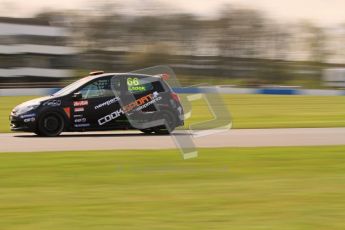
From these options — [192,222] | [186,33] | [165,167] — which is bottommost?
[186,33]

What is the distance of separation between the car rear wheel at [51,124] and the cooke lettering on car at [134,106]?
869 millimetres

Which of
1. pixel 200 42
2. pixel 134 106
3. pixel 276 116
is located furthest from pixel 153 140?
pixel 200 42

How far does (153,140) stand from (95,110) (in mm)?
1700

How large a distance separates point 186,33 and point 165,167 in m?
72.4

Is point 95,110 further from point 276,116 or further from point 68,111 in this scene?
point 276,116

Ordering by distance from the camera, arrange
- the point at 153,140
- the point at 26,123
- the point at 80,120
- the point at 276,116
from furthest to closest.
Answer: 1. the point at 276,116
2. the point at 80,120
3. the point at 26,123
4. the point at 153,140

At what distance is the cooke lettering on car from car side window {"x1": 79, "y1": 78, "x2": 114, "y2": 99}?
0.44 meters

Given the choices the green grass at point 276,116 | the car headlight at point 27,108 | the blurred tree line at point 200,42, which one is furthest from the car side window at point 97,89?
the blurred tree line at point 200,42

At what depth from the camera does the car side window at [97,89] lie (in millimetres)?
14555

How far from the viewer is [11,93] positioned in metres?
43.9

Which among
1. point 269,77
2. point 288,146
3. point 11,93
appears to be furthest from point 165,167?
point 269,77

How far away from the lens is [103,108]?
14.5 m

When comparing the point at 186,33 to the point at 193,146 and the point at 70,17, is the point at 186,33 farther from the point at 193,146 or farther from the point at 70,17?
the point at 193,146

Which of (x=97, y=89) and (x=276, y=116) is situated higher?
(x=97, y=89)
